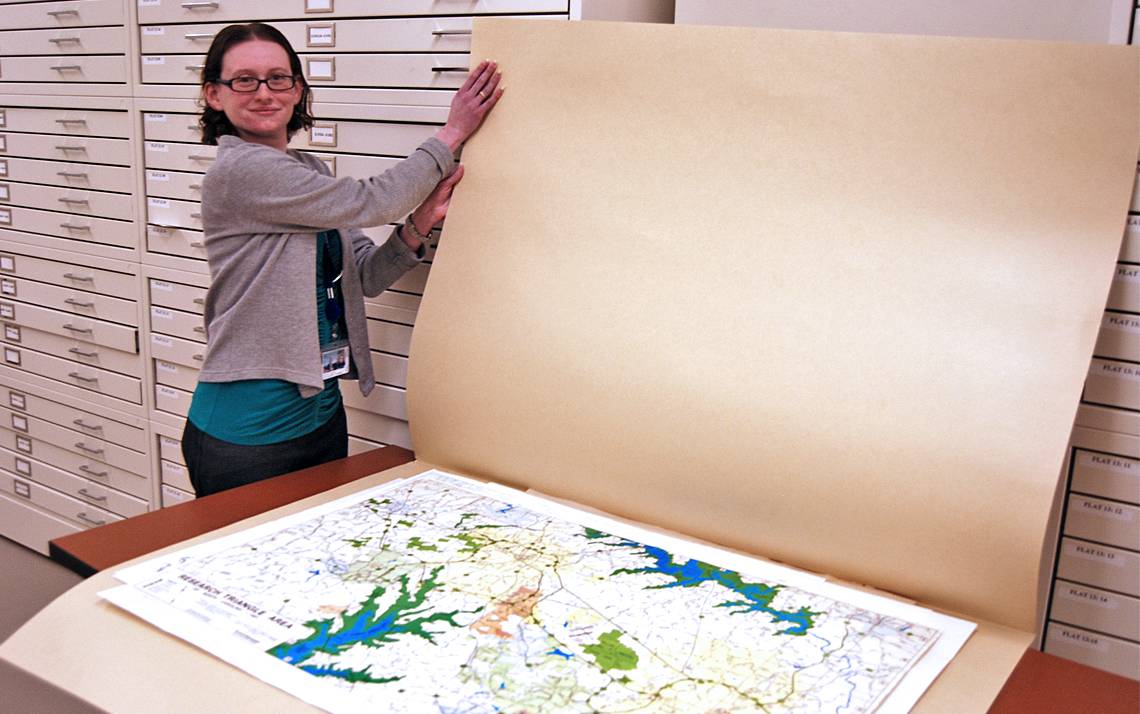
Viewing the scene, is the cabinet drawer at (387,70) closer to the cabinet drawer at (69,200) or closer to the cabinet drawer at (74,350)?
the cabinet drawer at (69,200)

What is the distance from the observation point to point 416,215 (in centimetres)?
168

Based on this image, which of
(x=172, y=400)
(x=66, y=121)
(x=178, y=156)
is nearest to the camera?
(x=178, y=156)

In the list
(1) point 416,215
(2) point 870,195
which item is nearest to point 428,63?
(1) point 416,215

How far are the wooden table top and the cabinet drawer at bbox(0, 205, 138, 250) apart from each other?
1149 mm

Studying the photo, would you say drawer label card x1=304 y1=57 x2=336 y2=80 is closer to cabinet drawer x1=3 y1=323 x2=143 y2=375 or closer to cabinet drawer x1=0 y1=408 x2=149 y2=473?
cabinet drawer x1=3 y1=323 x2=143 y2=375

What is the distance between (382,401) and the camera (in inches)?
75.4

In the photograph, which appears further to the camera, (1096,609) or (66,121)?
(66,121)

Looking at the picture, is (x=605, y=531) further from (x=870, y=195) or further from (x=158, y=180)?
(x=158, y=180)

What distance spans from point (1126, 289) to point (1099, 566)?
0.37m

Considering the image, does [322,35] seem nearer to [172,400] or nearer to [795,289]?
[172,400]

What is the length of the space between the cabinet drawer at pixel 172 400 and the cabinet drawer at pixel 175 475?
0.14m

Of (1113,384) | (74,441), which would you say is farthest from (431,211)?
(74,441)

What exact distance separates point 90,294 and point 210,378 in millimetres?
1205

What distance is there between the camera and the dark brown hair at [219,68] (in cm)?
159
